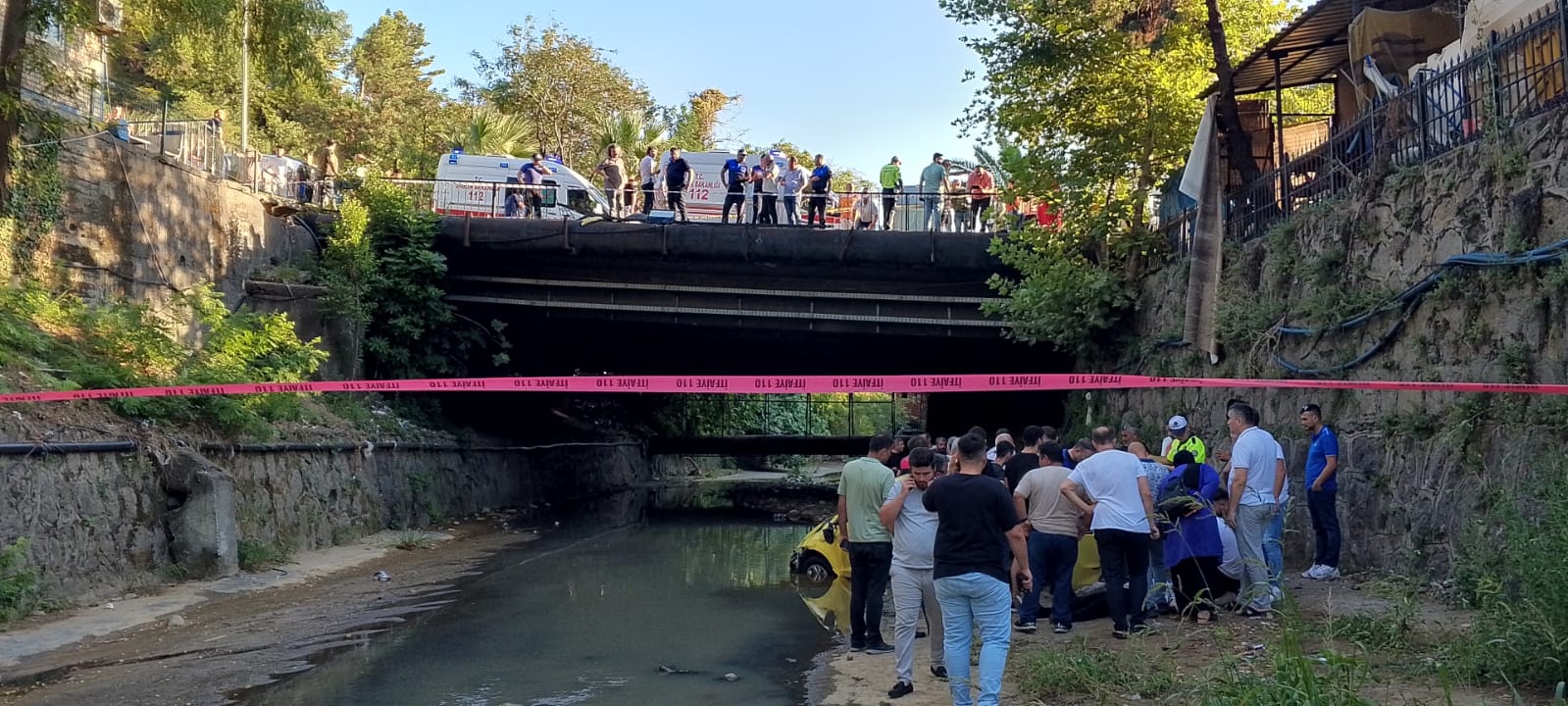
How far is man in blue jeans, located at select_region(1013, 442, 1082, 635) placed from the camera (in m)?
9.55

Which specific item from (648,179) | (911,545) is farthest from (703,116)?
(911,545)

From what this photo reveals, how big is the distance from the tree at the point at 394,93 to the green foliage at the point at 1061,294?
31.5 meters

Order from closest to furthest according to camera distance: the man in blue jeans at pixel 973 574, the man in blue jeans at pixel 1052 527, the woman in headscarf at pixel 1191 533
Answer: the man in blue jeans at pixel 973 574
the man in blue jeans at pixel 1052 527
the woman in headscarf at pixel 1191 533

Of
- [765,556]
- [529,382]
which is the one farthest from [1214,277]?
[529,382]

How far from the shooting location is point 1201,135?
16.0 metres

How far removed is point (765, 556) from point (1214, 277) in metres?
7.29

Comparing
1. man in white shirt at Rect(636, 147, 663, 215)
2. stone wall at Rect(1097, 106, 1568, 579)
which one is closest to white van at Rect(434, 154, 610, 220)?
man in white shirt at Rect(636, 147, 663, 215)

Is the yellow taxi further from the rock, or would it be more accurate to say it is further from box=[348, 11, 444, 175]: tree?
box=[348, 11, 444, 175]: tree

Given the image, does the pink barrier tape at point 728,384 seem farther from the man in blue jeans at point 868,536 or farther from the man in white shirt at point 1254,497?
the man in blue jeans at point 868,536

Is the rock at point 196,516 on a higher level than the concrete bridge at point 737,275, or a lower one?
lower

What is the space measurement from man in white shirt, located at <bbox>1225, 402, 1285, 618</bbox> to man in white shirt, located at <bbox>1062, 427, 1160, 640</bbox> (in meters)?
0.91

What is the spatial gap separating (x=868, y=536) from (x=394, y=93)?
49.3 metres

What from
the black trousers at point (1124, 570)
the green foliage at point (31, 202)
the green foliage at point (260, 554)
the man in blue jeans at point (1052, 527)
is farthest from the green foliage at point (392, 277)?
the black trousers at point (1124, 570)

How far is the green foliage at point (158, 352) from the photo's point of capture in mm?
13953
